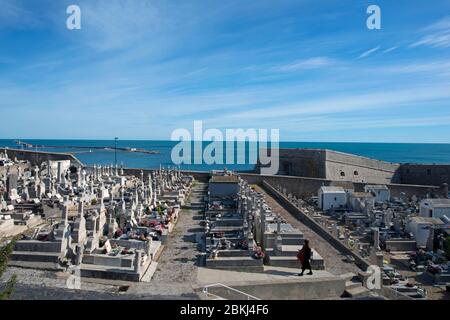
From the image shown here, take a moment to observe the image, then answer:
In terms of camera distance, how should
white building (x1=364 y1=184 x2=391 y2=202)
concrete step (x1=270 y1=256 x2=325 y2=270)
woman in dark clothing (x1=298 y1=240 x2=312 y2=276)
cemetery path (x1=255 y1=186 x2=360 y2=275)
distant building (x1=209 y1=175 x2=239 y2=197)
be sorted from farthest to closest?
white building (x1=364 y1=184 x2=391 y2=202)
distant building (x1=209 y1=175 x2=239 y2=197)
cemetery path (x1=255 y1=186 x2=360 y2=275)
concrete step (x1=270 y1=256 x2=325 y2=270)
woman in dark clothing (x1=298 y1=240 x2=312 y2=276)

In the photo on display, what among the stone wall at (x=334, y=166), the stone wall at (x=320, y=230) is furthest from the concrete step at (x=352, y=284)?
the stone wall at (x=334, y=166)

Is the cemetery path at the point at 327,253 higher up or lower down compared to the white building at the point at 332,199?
lower down

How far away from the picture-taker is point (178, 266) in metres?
11.5

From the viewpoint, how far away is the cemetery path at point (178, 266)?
888 centimetres

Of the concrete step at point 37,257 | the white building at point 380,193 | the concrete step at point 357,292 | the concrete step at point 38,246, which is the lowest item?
the concrete step at point 357,292

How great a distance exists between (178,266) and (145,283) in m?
1.72

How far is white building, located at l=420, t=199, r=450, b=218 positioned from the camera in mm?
20766

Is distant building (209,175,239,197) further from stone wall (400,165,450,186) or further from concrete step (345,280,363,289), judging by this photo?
stone wall (400,165,450,186)

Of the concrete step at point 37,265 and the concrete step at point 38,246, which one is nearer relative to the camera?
the concrete step at point 37,265

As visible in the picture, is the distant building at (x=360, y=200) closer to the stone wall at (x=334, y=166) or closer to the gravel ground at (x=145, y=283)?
the stone wall at (x=334, y=166)

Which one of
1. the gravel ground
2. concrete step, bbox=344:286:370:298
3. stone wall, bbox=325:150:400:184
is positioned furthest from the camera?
stone wall, bbox=325:150:400:184

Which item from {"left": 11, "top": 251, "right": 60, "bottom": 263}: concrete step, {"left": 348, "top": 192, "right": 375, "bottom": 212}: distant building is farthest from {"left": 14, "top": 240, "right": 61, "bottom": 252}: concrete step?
{"left": 348, "top": 192, "right": 375, "bottom": 212}: distant building

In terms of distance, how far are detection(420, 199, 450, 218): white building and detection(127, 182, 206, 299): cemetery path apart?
12.0 m
